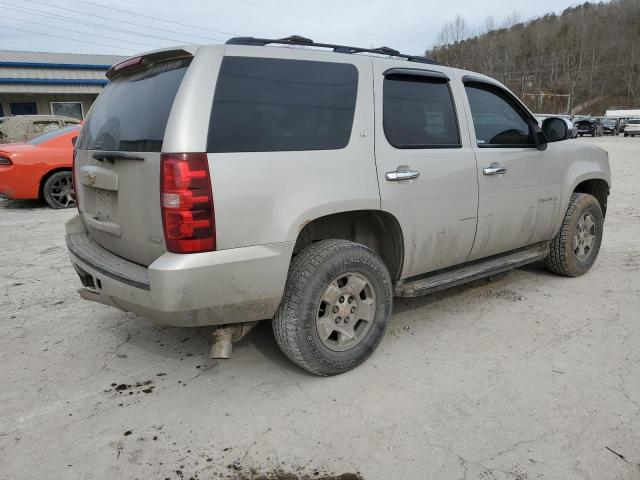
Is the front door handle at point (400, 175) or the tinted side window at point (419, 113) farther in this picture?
the tinted side window at point (419, 113)

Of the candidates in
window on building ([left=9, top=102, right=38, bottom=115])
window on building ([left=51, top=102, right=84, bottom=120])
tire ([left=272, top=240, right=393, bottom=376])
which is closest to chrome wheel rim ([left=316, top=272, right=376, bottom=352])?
tire ([left=272, top=240, right=393, bottom=376])

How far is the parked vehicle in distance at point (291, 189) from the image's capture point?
7.92 ft

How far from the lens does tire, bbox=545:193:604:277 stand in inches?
177

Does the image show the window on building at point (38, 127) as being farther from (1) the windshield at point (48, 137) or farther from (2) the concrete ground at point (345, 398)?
(2) the concrete ground at point (345, 398)

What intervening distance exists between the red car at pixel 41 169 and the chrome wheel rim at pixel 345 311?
6.98m

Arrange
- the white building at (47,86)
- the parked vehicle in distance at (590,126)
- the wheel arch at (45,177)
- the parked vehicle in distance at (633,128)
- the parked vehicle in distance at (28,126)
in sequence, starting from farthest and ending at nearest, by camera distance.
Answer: the parked vehicle in distance at (590,126)
the parked vehicle in distance at (633,128)
the white building at (47,86)
the parked vehicle in distance at (28,126)
the wheel arch at (45,177)

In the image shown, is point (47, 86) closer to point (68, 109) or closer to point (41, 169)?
point (68, 109)

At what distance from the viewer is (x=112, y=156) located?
2.70 m

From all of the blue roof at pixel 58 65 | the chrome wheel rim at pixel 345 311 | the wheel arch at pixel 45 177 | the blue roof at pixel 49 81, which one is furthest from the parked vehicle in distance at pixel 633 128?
the chrome wheel rim at pixel 345 311

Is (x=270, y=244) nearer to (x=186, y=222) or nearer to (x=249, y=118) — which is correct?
(x=186, y=222)

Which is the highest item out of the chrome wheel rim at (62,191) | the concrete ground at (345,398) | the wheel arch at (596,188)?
the wheel arch at (596,188)

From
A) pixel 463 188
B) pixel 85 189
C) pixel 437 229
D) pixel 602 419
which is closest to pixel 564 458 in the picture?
pixel 602 419

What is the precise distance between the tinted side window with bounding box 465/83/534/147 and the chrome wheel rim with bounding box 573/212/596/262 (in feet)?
3.87

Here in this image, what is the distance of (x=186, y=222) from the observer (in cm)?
235
